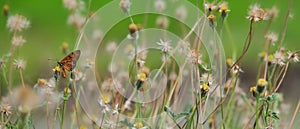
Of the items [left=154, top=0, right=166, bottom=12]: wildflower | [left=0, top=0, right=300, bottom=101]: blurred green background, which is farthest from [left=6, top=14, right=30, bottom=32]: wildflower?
[left=0, top=0, right=300, bottom=101]: blurred green background

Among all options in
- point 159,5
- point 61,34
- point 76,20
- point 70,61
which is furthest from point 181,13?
point 61,34

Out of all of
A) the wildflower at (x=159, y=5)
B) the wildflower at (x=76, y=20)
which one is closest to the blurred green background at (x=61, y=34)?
the wildflower at (x=76, y=20)

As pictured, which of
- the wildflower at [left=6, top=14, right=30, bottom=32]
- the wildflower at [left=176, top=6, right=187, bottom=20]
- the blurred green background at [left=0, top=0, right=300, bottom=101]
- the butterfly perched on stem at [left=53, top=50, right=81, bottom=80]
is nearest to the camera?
the butterfly perched on stem at [left=53, top=50, right=81, bottom=80]

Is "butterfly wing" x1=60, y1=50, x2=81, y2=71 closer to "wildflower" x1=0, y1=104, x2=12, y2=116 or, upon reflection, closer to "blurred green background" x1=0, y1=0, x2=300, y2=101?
"wildflower" x1=0, y1=104, x2=12, y2=116

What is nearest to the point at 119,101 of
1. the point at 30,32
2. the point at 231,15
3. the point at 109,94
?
the point at 109,94

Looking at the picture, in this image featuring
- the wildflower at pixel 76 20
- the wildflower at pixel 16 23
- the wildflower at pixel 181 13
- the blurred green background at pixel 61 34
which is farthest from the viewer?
the blurred green background at pixel 61 34

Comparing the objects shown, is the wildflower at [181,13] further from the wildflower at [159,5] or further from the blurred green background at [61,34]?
the blurred green background at [61,34]

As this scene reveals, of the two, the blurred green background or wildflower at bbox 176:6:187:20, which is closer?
wildflower at bbox 176:6:187:20

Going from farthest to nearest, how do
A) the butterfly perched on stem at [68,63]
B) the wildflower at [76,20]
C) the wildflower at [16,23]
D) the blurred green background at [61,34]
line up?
the blurred green background at [61,34] < the wildflower at [76,20] < the wildflower at [16,23] < the butterfly perched on stem at [68,63]
